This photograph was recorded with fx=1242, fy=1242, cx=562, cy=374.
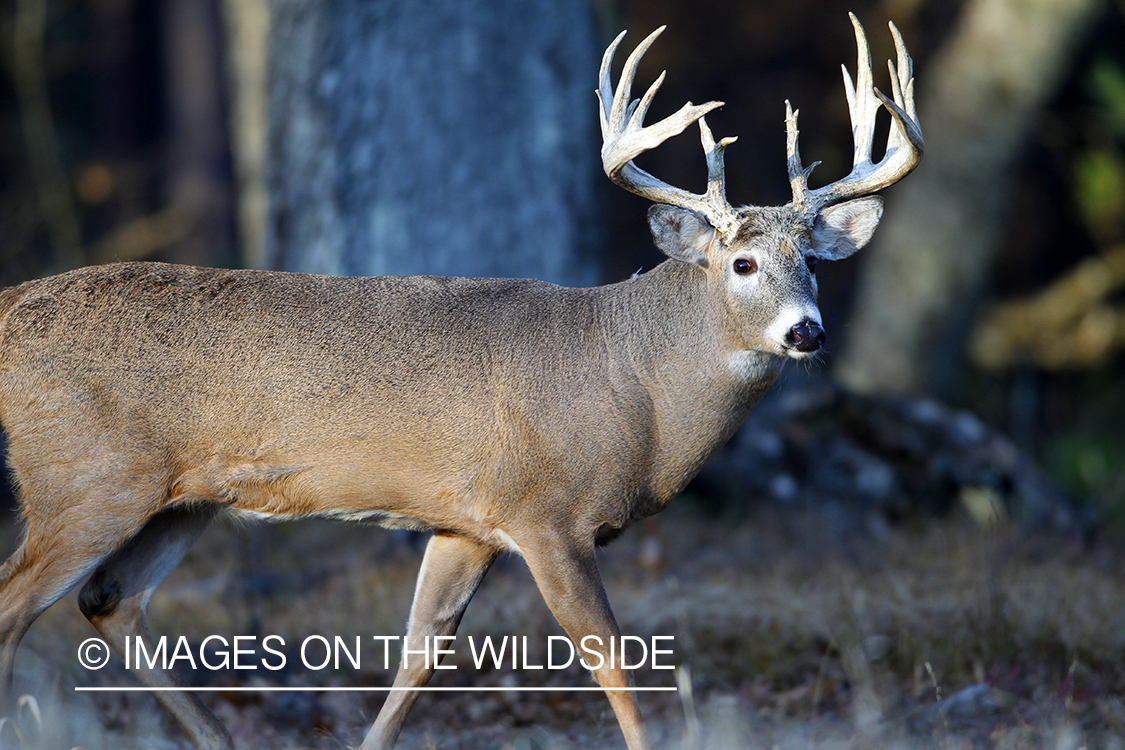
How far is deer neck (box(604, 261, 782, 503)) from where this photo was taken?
14.1 feet

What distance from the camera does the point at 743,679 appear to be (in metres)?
5.33

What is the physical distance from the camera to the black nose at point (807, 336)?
4.01 meters

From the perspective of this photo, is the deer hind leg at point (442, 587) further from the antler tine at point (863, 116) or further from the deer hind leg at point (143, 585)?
the antler tine at point (863, 116)

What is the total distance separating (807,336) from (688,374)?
1.66ft

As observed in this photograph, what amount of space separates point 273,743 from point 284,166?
3601mm

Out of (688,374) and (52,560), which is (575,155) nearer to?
(688,374)

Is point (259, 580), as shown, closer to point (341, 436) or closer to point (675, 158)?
point (341, 436)

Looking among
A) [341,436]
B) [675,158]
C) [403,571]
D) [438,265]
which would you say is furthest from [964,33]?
[341,436]

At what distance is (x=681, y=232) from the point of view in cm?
437

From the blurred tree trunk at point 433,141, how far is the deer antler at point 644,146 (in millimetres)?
2359

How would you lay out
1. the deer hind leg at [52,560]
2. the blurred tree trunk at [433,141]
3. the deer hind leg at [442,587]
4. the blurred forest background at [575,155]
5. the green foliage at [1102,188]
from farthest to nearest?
the green foliage at [1102,188] < the blurred forest background at [575,155] < the blurred tree trunk at [433,141] < the deer hind leg at [442,587] < the deer hind leg at [52,560]

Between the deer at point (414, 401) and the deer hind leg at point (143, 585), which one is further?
the deer hind leg at point (143, 585)

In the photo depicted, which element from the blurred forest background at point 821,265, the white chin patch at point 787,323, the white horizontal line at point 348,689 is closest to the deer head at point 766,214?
the white chin patch at point 787,323

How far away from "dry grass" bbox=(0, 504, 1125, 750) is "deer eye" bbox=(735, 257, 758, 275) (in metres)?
1.37
